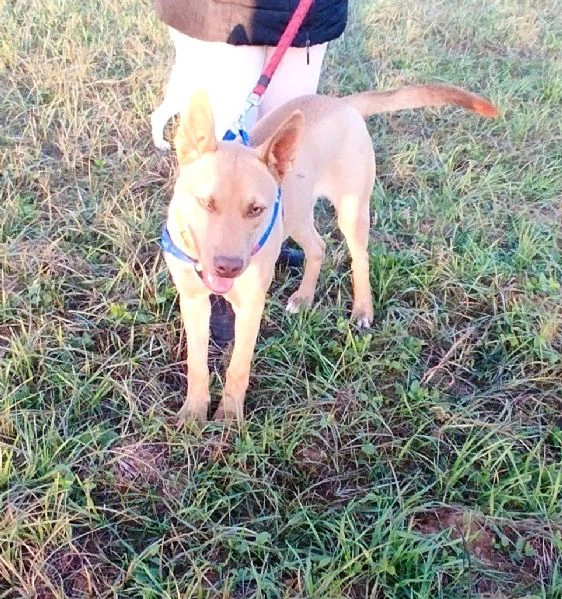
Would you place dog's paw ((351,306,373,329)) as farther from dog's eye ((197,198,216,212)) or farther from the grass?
dog's eye ((197,198,216,212))

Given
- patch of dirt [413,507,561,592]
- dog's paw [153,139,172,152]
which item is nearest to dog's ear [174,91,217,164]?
patch of dirt [413,507,561,592]

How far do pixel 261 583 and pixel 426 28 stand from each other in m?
5.17

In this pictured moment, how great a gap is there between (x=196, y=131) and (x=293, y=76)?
48.2 inches

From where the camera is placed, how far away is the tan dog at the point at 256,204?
2.24 m

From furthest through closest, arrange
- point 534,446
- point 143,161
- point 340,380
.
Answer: point 143,161, point 340,380, point 534,446

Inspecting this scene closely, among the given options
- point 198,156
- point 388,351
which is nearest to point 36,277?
point 198,156

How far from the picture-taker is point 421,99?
323cm

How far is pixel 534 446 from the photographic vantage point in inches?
103

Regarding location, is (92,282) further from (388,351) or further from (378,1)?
(378,1)

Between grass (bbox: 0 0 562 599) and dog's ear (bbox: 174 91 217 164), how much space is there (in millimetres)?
853

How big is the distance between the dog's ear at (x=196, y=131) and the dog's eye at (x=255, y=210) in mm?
240

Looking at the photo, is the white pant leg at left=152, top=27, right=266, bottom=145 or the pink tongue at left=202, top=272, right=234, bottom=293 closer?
the pink tongue at left=202, top=272, right=234, bottom=293

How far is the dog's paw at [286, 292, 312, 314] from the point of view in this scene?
3162mm

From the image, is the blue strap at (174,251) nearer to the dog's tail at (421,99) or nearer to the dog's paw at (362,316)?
the dog's paw at (362,316)
